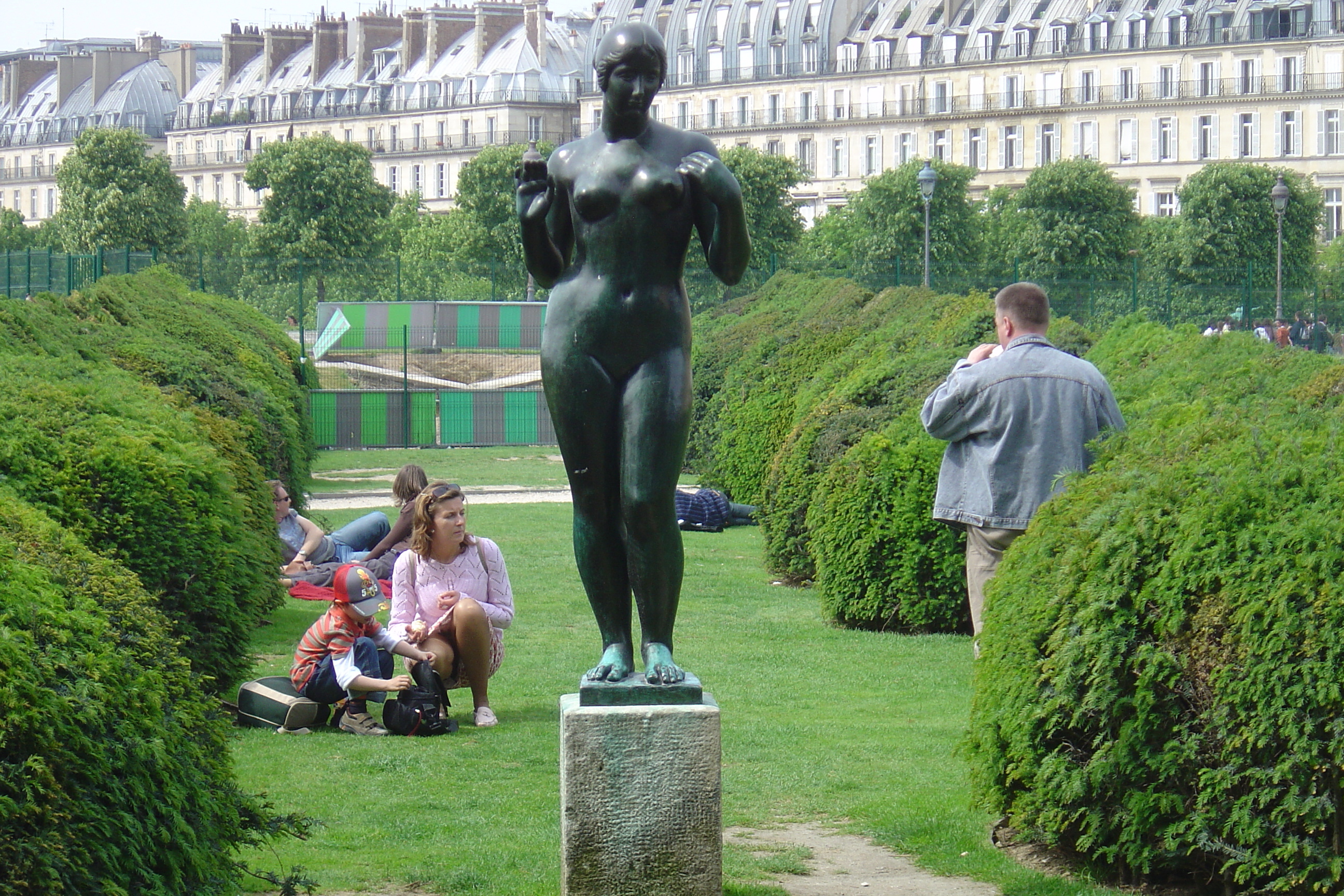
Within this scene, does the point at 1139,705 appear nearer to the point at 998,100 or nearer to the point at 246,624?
the point at 246,624

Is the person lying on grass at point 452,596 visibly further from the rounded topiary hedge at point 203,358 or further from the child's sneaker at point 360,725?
the rounded topiary hedge at point 203,358

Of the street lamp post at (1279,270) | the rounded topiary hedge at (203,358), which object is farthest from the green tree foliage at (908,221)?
the rounded topiary hedge at (203,358)

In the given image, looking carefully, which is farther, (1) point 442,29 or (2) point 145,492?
(1) point 442,29

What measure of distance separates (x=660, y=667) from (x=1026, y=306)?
8.73 feet

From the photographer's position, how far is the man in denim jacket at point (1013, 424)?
6.97 m

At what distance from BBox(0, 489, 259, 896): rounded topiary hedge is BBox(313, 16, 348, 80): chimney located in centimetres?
11317

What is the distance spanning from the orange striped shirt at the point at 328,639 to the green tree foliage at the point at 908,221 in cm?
5396

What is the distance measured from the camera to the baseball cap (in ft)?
26.4

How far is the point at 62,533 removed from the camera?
5246mm

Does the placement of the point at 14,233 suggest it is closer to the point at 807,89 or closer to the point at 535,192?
the point at 807,89

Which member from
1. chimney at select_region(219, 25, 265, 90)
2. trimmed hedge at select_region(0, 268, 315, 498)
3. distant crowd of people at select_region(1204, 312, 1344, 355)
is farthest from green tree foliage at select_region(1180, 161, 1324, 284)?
chimney at select_region(219, 25, 265, 90)

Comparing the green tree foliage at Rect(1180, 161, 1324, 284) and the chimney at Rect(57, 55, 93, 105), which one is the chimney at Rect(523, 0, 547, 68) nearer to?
the chimney at Rect(57, 55, 93, 105)

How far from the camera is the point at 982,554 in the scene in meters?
7.17

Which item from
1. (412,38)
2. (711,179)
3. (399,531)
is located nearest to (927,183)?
(399,531)
